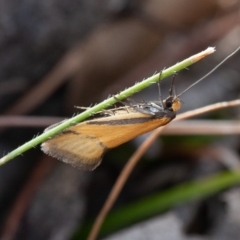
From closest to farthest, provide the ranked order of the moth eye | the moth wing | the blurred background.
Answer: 1. the moth wing
2. the moth eye
3. the blurred background

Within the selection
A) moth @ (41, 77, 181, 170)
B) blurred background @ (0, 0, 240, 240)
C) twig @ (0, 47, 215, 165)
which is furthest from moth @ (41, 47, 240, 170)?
blurred background @ (0, 0, 240, 240)

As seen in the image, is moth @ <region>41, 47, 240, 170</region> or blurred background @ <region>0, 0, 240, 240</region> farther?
blurred background @ <region>0, 0, 240, 240</region>

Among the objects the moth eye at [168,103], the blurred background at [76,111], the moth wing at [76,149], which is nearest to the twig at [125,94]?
the moth wing at [76,149]

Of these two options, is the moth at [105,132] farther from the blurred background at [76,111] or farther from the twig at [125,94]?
the blurred background at [76,111]

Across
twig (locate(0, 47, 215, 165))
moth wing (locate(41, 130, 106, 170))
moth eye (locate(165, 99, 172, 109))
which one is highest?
moth eye (locate(165, 99, 172, 109))

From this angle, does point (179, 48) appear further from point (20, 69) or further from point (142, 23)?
point (20, 69)

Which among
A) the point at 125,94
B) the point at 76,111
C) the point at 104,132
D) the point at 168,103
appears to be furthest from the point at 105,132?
the point at 76,111

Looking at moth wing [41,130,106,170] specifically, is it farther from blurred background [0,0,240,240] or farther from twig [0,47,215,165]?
blurred background [0,0,240,240]

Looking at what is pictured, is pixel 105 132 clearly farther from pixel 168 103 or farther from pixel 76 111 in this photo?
pixel 76 111
